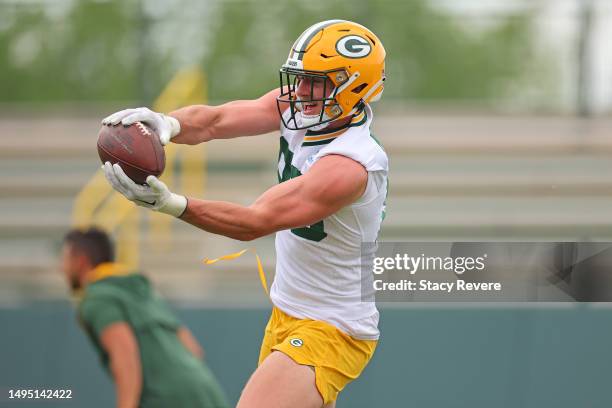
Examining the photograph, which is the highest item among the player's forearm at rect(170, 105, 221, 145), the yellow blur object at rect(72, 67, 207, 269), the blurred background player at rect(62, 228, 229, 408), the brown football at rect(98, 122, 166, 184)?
the yellow blur object at rect(72, 67, 207, 269)

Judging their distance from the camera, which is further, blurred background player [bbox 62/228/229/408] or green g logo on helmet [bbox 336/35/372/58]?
blurred background player [bbox 62/228/229/408]

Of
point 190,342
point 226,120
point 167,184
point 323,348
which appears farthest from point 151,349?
point 167,184

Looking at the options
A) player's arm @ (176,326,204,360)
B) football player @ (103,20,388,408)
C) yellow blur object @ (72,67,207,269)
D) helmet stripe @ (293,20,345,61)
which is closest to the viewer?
football player @ (103,20,388,408)

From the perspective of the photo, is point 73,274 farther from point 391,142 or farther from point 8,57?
point 8,57

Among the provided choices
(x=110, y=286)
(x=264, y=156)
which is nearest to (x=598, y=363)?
(x=110, y=286)

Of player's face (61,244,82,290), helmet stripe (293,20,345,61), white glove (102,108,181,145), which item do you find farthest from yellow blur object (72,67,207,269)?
helmet stripe (293,20,345,61)

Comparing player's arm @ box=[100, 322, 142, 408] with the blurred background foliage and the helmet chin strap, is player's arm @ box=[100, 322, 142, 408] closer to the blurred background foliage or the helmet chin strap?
the helmet chin strap

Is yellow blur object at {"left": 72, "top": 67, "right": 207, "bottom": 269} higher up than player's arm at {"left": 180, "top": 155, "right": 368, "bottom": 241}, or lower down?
higher up

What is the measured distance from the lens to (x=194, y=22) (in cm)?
800

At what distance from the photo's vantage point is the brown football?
3.38 m

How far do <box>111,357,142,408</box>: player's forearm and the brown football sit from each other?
179 centimetres

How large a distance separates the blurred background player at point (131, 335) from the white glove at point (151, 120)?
1516mm

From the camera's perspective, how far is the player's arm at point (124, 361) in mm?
5004

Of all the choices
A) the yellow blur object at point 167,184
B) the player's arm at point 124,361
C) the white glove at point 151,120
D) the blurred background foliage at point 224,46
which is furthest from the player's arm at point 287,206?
the blurred background foliage at point 224,46
